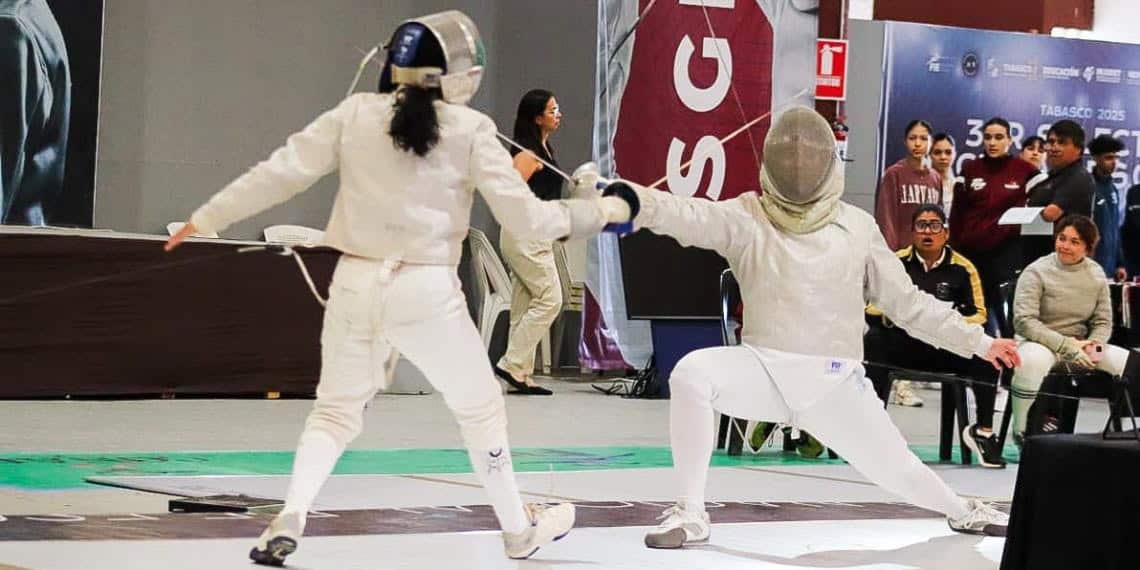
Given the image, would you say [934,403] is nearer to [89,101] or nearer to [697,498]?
[89,101]

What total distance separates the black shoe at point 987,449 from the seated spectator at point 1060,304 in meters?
0.20

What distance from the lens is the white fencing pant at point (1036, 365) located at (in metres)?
6.21

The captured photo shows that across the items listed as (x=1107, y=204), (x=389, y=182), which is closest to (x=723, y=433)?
(x=389, y=182)

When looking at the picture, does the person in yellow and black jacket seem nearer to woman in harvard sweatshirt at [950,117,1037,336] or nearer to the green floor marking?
the green floor marking

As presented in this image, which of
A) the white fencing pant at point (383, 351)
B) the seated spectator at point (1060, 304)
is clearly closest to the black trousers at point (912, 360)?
the seated spectator at point (1060, 304)

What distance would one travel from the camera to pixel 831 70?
8.41 m

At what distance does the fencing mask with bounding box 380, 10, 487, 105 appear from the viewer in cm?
342

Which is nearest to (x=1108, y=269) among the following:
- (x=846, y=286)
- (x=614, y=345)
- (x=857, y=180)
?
(x=857, y=180)

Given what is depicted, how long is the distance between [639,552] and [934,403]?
17.0 ft

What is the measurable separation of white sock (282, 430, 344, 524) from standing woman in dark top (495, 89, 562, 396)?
439cm

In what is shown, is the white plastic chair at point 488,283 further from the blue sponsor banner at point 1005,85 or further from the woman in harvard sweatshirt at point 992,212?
the blue sponsor banner at point 1005,85

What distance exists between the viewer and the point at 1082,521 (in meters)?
3.35

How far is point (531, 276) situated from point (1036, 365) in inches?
98.5

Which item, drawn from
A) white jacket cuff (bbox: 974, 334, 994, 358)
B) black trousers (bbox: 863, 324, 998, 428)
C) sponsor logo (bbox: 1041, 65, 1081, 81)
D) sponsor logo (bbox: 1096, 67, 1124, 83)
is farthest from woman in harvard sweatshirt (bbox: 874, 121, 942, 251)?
Answer: white jacket cuff (bbox: 974, 334, 994, 358)
